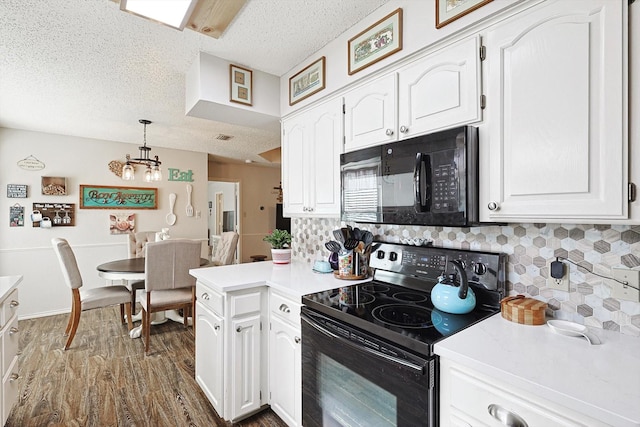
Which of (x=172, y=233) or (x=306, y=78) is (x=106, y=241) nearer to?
(x=172, y=233)

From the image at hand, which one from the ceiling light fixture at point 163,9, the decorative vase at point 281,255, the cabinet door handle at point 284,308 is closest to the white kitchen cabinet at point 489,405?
the cabinet door handle at point 284,308

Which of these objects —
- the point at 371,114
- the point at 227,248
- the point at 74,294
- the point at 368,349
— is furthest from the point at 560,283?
the point at 74,294

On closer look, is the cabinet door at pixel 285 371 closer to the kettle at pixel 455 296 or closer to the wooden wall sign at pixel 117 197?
the kettle at pixel 455 296

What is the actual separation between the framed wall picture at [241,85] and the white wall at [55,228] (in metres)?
3.16

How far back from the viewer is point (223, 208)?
799 centimetres

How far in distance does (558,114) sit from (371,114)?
867 millimetres

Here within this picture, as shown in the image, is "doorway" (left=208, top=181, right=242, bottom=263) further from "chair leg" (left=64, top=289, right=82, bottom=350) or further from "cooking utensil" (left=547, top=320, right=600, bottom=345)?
"cooking utensil" (left=547, top=320, right=600, bottom=345)

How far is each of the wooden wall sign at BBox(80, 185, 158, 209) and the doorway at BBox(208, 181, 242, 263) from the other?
214 cm

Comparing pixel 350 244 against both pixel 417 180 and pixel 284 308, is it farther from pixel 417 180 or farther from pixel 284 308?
pixel 417 180

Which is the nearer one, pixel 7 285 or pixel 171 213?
pixel 7 285

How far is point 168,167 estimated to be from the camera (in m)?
4.99

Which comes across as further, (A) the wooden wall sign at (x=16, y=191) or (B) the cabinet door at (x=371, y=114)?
(A) the wooden wall sign at (x=16, y=191)

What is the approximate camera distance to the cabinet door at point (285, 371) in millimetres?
1591

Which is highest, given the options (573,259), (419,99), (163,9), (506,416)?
(163,9)
